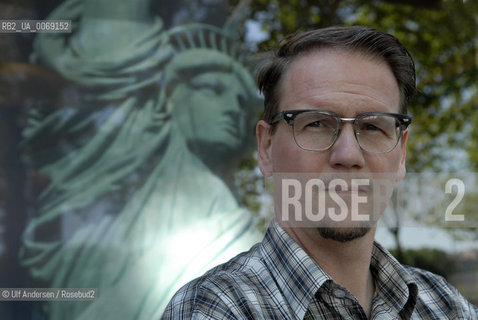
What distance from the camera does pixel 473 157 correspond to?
274 cm

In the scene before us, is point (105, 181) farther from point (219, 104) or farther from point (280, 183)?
point (280, 183)

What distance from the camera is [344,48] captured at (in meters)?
1.19

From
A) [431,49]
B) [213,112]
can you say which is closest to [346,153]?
[213,112]

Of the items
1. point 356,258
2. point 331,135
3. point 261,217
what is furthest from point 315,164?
point 261,217

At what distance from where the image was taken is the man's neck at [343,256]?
1130mm

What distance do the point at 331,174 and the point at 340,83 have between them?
203 millimetres

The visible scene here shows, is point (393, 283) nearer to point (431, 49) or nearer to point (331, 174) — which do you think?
point (331, 174)

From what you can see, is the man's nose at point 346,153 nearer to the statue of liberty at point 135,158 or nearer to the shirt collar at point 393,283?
the shirt collar at point 393,283

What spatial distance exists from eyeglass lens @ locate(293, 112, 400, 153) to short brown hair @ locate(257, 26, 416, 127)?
4.6 inches

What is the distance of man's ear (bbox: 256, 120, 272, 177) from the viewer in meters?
1.27

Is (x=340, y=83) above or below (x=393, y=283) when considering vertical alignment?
above

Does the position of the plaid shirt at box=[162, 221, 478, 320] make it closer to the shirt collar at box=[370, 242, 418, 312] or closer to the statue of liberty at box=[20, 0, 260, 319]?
the shirt collar at box=[370, 242, 418, 312]

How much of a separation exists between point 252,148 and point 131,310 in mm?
880

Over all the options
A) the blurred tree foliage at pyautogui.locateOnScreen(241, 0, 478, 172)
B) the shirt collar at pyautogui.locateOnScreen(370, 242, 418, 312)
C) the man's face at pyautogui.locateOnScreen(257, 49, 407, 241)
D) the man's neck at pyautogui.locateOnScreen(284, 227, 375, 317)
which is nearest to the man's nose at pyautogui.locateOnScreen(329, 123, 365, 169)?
the man's face at pyautogui.locateOnScreen(257, 49, 407, 241)
